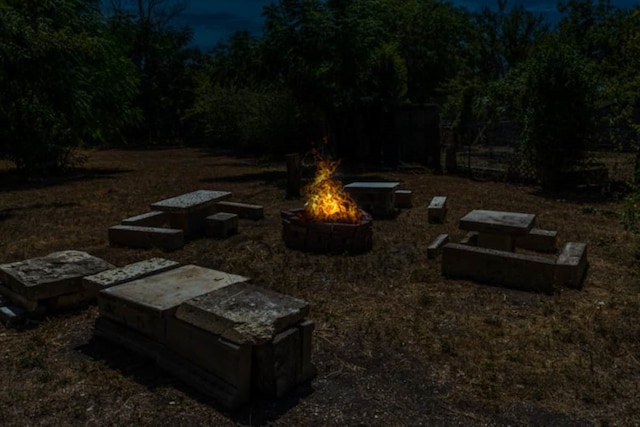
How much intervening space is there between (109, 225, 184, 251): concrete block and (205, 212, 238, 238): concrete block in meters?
0.73

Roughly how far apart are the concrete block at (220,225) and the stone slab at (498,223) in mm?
3828

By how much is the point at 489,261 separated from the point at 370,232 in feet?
6.58

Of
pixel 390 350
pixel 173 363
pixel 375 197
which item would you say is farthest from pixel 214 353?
pixel 375 197

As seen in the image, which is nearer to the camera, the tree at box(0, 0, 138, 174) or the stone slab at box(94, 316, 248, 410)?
the stone slab at box(94, 316, 248, 410)

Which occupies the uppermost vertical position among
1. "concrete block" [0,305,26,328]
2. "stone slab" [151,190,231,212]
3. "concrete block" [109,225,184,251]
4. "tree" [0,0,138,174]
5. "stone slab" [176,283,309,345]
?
"tree" [0,0,138,174]

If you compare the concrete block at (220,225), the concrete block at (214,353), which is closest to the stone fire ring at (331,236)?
the concrete block at (220,225)

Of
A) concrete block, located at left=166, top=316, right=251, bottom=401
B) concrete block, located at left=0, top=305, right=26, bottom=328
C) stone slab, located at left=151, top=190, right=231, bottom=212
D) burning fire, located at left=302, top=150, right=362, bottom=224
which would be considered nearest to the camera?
concrete block, located at left=166, top=316, right=251, bottom=401

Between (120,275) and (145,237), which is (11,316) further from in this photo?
(145,237)

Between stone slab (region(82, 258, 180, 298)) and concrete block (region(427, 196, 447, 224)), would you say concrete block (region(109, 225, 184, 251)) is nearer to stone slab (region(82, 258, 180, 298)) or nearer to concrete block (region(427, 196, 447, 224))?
stone slab (region(82, 258, 180, 298))

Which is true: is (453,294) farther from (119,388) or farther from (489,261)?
(119,388)

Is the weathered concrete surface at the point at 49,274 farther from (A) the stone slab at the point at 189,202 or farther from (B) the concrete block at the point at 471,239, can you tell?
(B) the concrete block at the point at 471,239

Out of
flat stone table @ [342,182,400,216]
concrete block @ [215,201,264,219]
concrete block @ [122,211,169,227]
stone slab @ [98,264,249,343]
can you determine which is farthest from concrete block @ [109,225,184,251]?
flat stone table @ [342,182,400,216]

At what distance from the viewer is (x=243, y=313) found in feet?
12.6

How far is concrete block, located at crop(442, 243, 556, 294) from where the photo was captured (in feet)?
19.6
